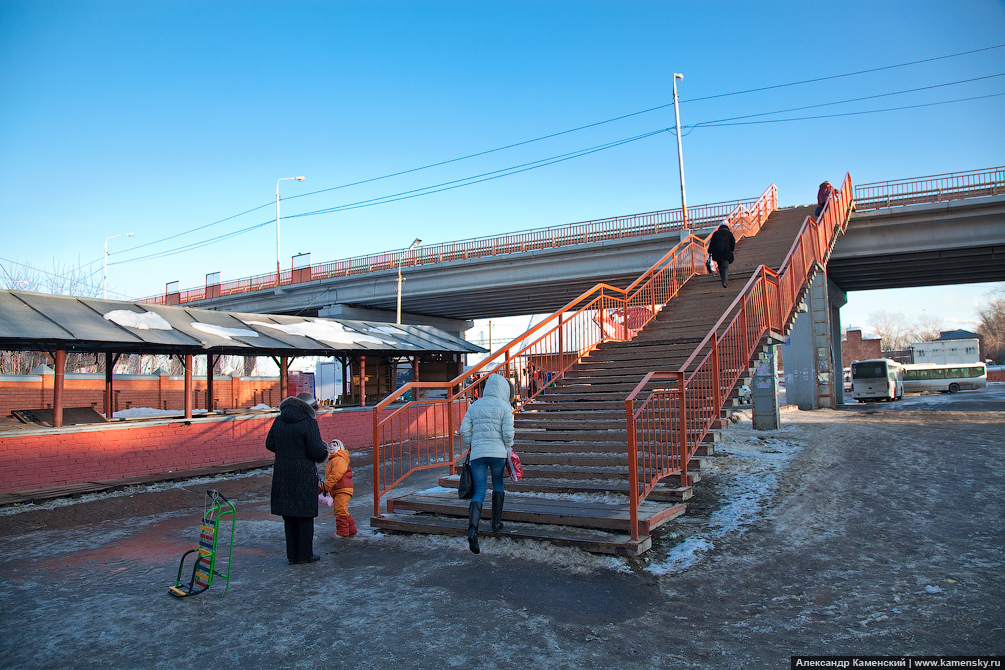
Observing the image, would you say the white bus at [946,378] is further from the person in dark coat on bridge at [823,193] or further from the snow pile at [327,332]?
the snow pile at [327,332]

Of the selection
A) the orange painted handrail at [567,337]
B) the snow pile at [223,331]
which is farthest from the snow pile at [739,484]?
the snow pile at [223,331]

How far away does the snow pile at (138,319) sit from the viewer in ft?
45.1

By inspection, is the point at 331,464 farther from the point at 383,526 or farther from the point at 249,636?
the point at 249,636

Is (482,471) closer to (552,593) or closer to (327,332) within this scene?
(552,593)

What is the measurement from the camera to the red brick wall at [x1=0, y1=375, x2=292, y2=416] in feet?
79.4

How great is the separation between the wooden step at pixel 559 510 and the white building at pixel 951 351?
239 ft

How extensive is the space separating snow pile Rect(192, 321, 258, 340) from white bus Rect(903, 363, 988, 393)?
4563cm

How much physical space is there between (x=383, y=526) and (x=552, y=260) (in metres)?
24.5

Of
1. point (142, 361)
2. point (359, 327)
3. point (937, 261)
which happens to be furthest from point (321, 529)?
point (142, 361)

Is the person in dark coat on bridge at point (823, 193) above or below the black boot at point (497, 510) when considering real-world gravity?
above

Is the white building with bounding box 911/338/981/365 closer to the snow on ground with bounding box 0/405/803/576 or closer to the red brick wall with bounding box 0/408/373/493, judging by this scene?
the snow on ground with bounding box 0/405/803/576

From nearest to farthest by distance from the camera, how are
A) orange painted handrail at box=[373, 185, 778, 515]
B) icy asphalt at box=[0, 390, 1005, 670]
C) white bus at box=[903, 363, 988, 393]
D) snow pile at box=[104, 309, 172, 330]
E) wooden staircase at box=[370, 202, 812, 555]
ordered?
icy asphalt at box=[0, 390, 1005, 670]
wooden staircase at box=[370, 202, 812, 555]
orange painted handrail at box=[373, 185, 778, 515]
snow pile at box=[104, 309, 172, 330]
white bus at box=[903, 363, 988, 393]

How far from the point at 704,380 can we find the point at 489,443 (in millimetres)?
3578

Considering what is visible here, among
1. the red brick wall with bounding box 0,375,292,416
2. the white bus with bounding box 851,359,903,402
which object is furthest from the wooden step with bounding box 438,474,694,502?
the white bus with bounding box 851,359,903,402
